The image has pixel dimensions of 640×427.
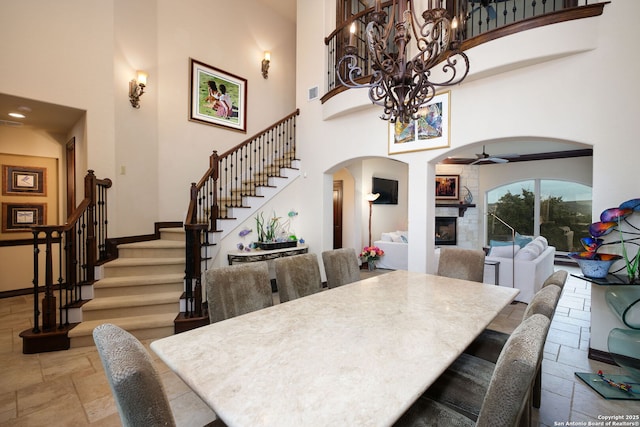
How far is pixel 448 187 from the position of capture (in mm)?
8383

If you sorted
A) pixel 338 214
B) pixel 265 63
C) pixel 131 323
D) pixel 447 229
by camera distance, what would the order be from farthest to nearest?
pixel 447 229 → pixel 338 214 → pixel 265 63 → pixel 131 323

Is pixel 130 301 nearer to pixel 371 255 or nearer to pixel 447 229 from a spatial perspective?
pixel 371 255

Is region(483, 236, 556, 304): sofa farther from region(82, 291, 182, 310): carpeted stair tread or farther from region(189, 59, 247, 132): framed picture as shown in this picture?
region(189, 59, 247, 132): framed picture

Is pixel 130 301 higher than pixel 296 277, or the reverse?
pixel 296 277

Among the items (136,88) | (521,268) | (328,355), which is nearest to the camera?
(328,355)

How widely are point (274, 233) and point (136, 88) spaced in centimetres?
298

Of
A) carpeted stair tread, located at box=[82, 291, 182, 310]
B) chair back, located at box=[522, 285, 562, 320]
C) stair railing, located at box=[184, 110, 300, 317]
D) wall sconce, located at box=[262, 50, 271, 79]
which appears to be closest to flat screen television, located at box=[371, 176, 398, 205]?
stair railing, located at box=[184, 110, 300, 317]

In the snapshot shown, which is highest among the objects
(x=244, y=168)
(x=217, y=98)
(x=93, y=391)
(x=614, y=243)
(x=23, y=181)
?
(x=217, y=98)

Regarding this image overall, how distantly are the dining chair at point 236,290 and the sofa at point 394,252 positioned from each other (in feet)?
15.4

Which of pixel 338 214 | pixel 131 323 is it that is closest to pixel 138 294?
pixel 131 323

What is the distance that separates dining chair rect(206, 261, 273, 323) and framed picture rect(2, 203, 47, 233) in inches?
182

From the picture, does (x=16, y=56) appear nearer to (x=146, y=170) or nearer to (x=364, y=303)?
(x=146, y=170)

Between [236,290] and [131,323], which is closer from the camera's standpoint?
[236,290]

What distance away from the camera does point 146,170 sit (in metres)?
4.42
